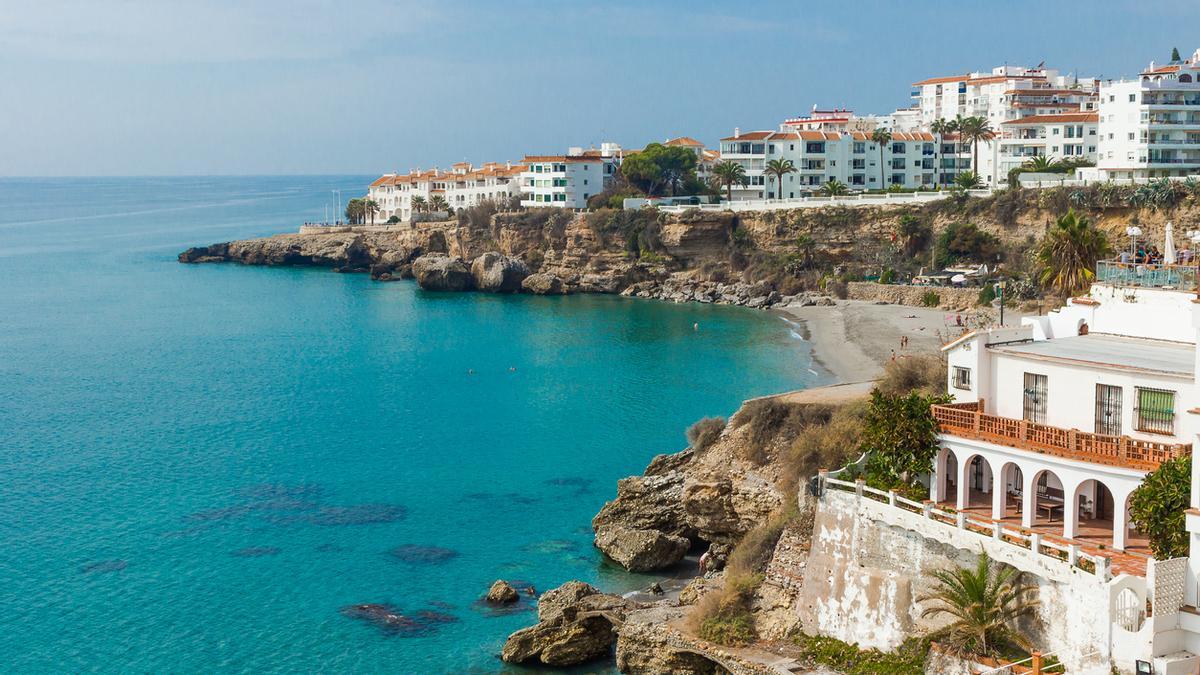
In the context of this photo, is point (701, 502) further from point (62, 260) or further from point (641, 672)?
point (62, 260)

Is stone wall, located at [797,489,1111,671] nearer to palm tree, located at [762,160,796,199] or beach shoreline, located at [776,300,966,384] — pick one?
beach shoreline, located at [776,300,966,384]

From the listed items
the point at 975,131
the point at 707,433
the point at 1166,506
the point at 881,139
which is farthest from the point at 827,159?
the point at 1166,506

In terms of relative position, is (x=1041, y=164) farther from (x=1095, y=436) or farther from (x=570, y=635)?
(x=1095, y=436)

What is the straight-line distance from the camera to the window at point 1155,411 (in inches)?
918

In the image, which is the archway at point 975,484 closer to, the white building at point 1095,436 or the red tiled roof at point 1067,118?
the white building at point 1095,436

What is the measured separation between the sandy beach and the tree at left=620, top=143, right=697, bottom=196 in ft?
102

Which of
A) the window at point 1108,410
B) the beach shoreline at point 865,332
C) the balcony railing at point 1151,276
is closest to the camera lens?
the window at point 1108,410

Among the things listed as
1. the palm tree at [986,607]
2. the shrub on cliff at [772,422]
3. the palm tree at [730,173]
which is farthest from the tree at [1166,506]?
the palm tree at [730,173]

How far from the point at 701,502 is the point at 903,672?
13149mm

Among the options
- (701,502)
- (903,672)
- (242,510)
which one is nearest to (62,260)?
(242,510)

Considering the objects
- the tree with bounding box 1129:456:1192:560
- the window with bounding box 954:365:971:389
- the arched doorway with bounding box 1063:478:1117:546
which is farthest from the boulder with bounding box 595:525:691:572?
the tree with bounding box 1129:456:1192:560

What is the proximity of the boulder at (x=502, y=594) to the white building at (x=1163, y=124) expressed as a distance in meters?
66.9

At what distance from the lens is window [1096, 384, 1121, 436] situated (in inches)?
948

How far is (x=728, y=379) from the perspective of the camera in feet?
216
